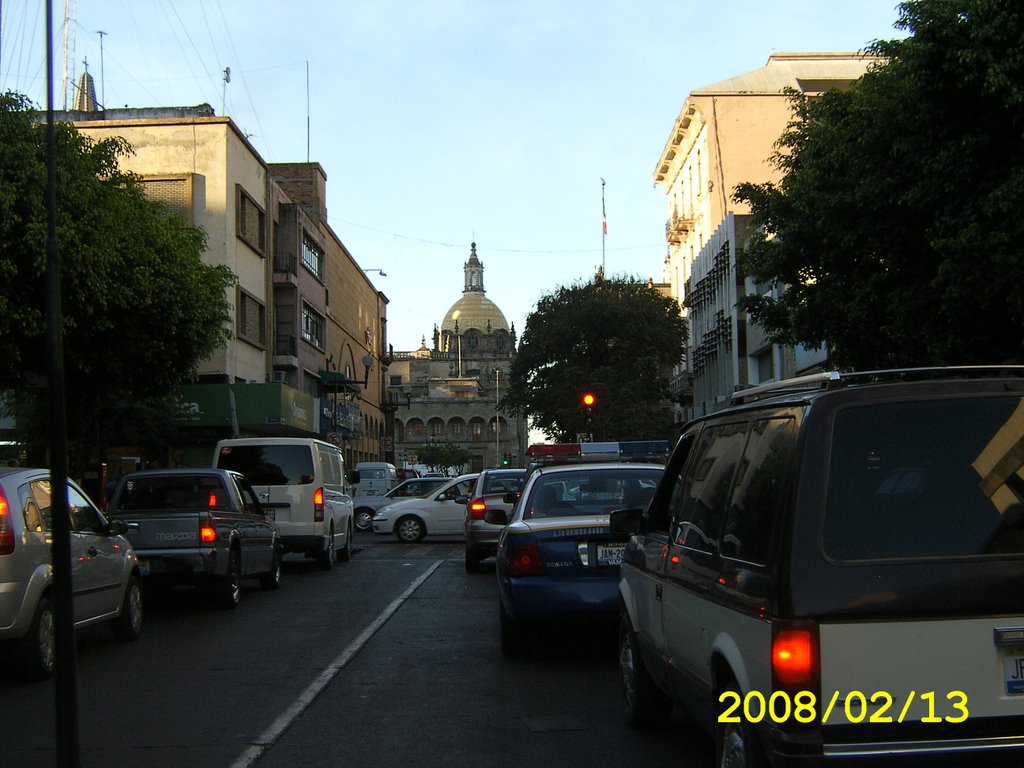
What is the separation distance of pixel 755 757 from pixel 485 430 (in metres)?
148

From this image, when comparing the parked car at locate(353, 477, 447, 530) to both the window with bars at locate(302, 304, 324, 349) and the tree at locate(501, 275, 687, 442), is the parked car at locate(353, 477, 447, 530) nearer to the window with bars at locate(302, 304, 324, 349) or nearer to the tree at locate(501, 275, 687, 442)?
the window with bars at locate(302, 304, 324, 349)

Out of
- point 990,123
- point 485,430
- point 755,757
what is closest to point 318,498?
point 990,123

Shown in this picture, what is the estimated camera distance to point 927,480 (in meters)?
4.08

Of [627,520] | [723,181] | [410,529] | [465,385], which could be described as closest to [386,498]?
[410,529]

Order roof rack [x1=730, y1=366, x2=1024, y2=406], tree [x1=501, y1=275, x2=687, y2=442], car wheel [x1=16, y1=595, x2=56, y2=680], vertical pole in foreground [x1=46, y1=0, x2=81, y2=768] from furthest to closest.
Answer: tree [x1=501, y1=275, x2=687, y2=442]
car wheel [x1=16, y1=595, x2=56, y2=680]
vertical pole in foreground [x1=46, y1=0, x2=81, y2=768]
roof rack [x1=730, y1=366, x2=1024, y2=406]

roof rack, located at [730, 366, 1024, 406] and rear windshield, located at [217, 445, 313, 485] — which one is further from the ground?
roof rack, located at [730, 366, 1024, 406]

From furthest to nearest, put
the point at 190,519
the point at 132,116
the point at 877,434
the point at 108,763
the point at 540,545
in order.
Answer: the point at 132,116 < the point at 190,519 < the point at 540,545 < the point at 108,763 < the point at 877,434

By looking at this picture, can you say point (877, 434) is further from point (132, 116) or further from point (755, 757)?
point (132, 116)

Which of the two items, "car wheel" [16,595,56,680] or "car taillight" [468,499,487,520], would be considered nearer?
"car wheel" [16,595,56,680]

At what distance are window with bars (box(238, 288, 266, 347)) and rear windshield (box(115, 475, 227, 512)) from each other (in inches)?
1046

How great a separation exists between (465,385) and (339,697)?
15103 centimetres

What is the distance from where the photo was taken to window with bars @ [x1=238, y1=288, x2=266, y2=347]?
40.6m

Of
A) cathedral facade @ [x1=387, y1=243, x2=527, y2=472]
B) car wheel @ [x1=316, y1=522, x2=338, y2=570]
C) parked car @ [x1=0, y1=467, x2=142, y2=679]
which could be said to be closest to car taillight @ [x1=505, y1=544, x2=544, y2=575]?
parked car @ [x1=0, y1=467, x2=142, y2=679]

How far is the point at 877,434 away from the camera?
4.12 m
